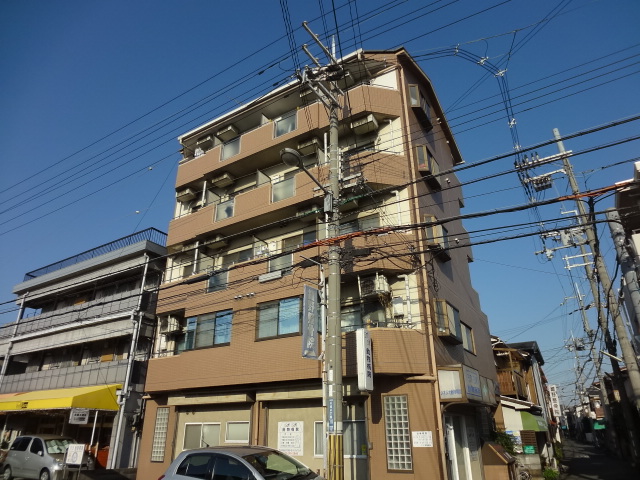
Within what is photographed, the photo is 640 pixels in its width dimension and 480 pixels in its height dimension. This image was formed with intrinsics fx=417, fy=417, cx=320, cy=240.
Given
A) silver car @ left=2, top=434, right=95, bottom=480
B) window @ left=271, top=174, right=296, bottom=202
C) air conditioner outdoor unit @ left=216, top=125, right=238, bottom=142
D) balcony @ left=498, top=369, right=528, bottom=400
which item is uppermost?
air conditioner outdoor unit @ left=216, top=125, right=238, bottom=142

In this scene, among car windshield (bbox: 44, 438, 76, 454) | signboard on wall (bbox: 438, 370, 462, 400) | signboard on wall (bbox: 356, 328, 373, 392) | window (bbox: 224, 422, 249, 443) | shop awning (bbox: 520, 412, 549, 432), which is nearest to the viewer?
signboard on wall (bbox: 356, 328, 373, 392)

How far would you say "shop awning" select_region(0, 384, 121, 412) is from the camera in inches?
751

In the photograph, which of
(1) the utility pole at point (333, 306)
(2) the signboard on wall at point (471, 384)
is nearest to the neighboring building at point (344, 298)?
(2) the signboard on wall at point (471, 384)

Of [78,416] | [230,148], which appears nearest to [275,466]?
[78,416]

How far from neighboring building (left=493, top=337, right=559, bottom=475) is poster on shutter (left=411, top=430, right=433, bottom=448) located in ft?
32.2

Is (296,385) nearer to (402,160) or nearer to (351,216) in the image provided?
(351,216)

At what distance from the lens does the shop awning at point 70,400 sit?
1907cm

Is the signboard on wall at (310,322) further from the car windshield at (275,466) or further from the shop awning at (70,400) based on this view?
the shop awning at (70,400)

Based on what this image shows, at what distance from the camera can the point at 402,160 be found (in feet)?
54.2

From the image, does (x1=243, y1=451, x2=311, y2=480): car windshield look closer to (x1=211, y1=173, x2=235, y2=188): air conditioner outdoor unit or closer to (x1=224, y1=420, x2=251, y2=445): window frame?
(x1=224, y1=420, x2=251, y2=445): window frame

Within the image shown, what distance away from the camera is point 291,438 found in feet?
48.5

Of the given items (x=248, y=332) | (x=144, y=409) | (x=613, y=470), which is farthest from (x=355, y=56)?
(x=613, y=470)

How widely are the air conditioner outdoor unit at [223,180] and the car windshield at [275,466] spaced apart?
51.9 feet

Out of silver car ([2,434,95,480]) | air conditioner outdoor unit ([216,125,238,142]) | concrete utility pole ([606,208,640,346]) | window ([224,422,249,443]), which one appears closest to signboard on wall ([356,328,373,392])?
window ([224,422,249,443])
